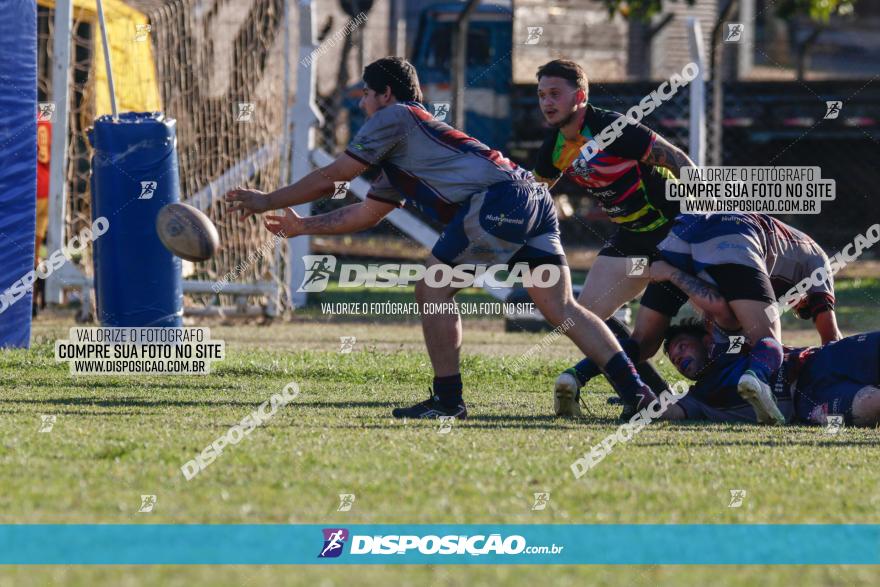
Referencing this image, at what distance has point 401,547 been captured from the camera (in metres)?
3.97

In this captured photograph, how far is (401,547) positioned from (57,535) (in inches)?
40.9

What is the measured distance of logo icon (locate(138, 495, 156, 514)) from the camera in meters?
4.32

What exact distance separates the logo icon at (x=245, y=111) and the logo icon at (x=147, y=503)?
8946 mm

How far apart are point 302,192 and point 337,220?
55 cm

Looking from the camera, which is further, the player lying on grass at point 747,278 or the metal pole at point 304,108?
the metal pole at point 304,108

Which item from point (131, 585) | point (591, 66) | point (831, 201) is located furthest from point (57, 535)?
point (591, 66)

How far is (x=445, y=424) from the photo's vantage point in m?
6.49

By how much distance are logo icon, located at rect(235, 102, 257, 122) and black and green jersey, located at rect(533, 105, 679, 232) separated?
5.84m

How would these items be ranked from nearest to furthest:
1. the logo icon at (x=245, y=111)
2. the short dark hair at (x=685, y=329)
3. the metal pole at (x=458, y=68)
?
the short dark hair at (x=685, y=329) → the logo icon at (x=245, y=111) → the metal pole at (x=458, y=68)

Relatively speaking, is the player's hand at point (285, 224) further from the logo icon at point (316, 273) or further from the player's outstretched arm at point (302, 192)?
the logo icon at point (316, 273)

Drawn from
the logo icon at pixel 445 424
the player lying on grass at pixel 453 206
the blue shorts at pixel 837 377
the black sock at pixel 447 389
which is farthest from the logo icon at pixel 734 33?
the logo icon at pixel 445 424

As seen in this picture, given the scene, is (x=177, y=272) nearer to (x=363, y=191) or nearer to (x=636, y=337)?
(x=636, y=337)

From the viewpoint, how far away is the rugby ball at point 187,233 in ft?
23.9

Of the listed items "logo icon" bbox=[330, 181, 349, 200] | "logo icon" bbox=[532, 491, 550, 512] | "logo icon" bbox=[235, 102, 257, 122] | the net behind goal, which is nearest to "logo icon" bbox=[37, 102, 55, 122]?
the net behind goal
